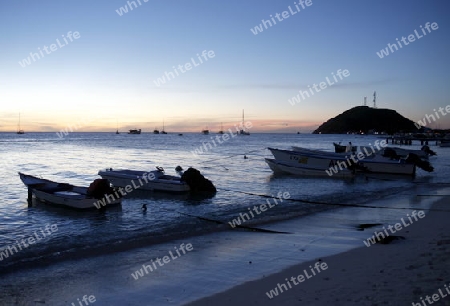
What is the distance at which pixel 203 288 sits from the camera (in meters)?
8.21

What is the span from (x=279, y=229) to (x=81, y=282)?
761 cm

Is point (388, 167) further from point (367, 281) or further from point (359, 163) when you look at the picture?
point (367, 281)

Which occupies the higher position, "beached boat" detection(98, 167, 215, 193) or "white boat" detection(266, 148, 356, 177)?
"beached boat" detection(98, 167, 215, 193)

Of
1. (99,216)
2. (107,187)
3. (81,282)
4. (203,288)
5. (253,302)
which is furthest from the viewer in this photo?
(107,187)

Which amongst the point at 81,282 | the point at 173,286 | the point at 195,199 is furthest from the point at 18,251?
the point at 195,199

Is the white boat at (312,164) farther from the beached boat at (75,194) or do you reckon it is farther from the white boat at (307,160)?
the beached boat at (75,194)

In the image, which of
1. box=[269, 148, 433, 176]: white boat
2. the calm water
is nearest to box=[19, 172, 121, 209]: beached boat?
the calm water

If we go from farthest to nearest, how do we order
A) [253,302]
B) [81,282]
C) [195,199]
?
[195,199] < [81,282] < [253,302]

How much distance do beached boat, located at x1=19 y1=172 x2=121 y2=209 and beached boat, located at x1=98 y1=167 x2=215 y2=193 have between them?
5.28 meters

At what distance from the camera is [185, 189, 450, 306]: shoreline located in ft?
21.5

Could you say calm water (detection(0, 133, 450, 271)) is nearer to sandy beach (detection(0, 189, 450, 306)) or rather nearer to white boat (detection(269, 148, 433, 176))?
sandy beach (detection(0, 189, 450, 306))

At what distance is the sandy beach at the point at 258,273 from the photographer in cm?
713

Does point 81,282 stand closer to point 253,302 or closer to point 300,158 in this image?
point 253,302

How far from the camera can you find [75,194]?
64.5 ft
